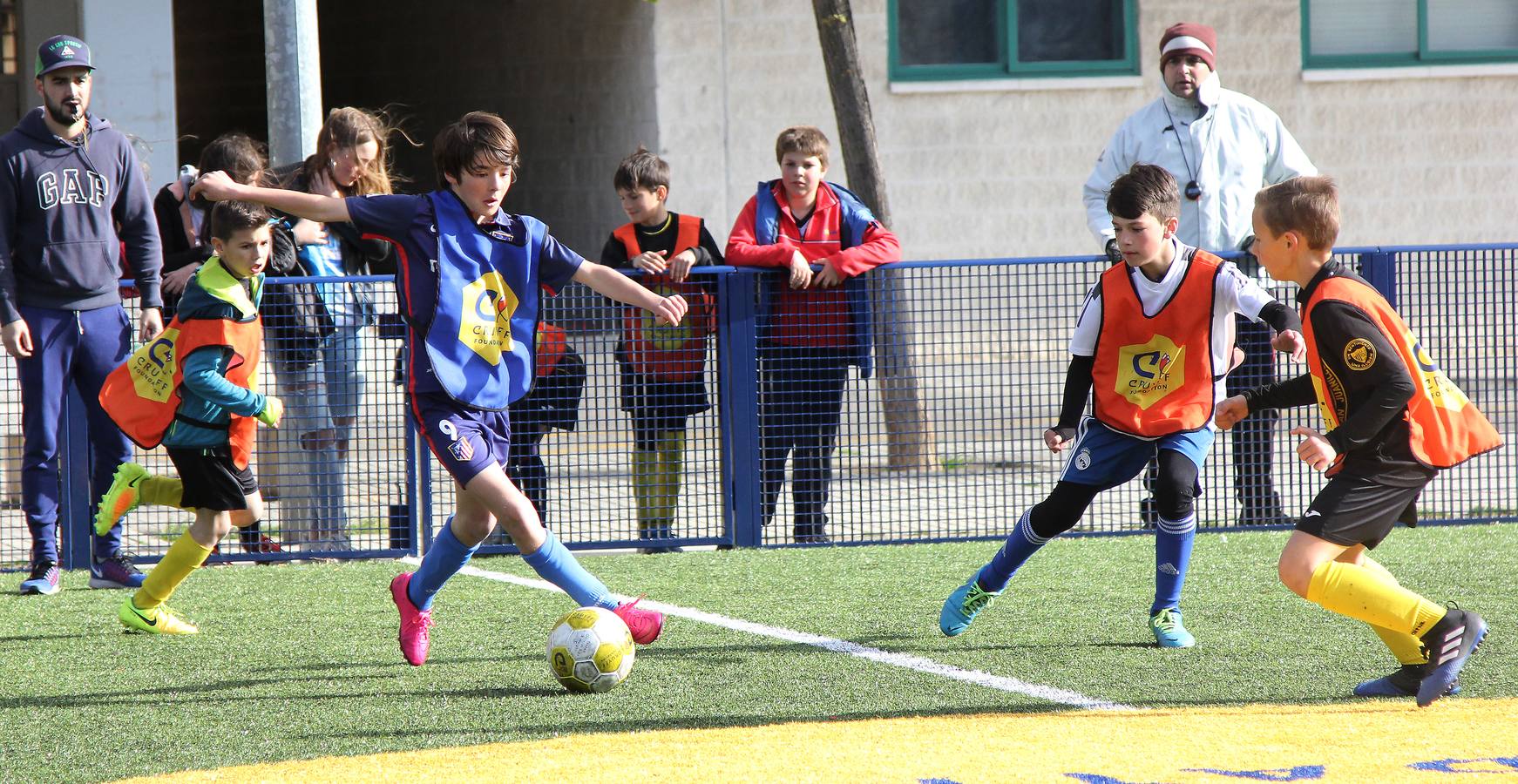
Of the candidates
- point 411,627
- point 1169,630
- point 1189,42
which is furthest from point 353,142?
point 1169,630

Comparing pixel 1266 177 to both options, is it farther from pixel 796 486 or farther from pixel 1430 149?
pixel 1430 149

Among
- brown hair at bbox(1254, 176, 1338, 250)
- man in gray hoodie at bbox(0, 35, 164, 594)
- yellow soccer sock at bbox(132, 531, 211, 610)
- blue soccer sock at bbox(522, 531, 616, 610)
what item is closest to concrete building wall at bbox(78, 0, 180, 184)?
man in gray hoodie at bbox(0, 35, 164, 594)

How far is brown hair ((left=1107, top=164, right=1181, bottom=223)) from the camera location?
525 centimetres

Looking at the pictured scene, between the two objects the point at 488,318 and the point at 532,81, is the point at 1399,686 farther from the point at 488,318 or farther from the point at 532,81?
the point at 532,81

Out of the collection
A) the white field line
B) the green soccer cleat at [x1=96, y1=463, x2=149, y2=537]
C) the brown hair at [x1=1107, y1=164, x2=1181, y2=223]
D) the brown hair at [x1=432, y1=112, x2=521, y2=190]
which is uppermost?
the brown hair at [x1=432, y1=112, x2=521, y2=190]

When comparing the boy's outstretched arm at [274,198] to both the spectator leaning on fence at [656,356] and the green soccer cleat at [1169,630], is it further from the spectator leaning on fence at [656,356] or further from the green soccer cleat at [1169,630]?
the green soccer cleat at [1169,630]

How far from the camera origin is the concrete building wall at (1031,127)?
13.0 metres

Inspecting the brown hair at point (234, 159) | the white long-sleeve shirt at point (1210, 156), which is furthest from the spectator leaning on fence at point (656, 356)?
the white long-sleeve shirt at point (1210, 156)

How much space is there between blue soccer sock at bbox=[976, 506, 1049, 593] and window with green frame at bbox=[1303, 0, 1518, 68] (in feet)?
31.6

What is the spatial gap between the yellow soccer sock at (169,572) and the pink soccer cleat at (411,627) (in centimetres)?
107

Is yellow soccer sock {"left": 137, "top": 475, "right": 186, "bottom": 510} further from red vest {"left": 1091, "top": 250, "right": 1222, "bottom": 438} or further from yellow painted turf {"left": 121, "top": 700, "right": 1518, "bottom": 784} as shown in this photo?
red vest {"left": 1091, "top": 250, "right": 1222, "bottom": 438}

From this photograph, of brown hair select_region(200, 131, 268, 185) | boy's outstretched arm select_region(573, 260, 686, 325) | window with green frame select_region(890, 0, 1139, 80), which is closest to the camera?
boy's outstretched arm select_region(573, 260, 686, 325)

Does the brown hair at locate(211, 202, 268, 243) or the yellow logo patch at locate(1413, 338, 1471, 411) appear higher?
the brown hair at locate(211, 202, 268, 243)

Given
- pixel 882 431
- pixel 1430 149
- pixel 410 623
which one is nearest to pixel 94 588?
pixel 410 623
